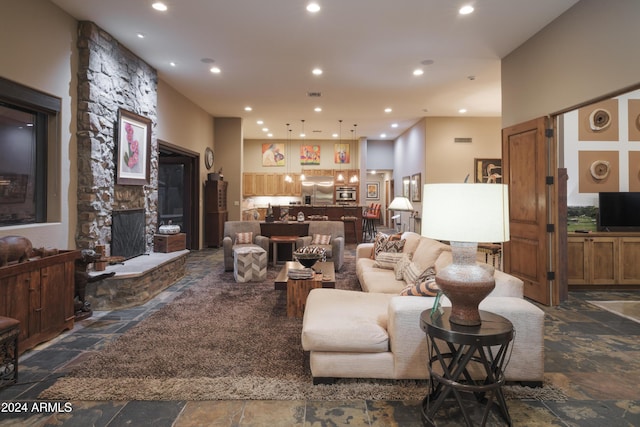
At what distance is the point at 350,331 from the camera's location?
2291mm

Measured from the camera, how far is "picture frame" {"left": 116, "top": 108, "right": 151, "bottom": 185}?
475cm

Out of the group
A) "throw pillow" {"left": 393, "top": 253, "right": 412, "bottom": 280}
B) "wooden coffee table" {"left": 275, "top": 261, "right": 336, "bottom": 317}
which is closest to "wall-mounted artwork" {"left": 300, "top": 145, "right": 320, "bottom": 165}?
"throw pillow" {"left": 393, "top": 253, "right": 412, "bottom": 280}

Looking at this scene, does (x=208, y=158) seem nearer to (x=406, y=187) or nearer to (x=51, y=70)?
(x=51, y=70)

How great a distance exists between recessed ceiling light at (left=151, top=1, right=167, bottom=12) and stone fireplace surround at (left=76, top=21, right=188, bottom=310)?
936 mm

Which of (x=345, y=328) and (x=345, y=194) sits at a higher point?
(x=345, y=194)

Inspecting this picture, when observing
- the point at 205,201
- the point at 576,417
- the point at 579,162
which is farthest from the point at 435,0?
the point at 205,201

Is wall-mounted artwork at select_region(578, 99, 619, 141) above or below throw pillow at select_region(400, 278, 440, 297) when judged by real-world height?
above

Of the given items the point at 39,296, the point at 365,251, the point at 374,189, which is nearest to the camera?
the point at 39,296

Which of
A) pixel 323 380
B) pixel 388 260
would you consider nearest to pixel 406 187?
pixel 388 260

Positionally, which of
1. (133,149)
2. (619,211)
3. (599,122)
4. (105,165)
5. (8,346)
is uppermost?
(599,122)

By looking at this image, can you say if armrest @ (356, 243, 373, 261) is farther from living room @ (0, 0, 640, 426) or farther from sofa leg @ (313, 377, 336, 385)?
sofa leg @ (313, 377, 336, 385)

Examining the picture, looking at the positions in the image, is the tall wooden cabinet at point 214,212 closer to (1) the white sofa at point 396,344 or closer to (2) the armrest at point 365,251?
(2) the armrest at point 365,251

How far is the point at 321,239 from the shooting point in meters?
6.28

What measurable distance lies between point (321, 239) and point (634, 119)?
16.8ft
